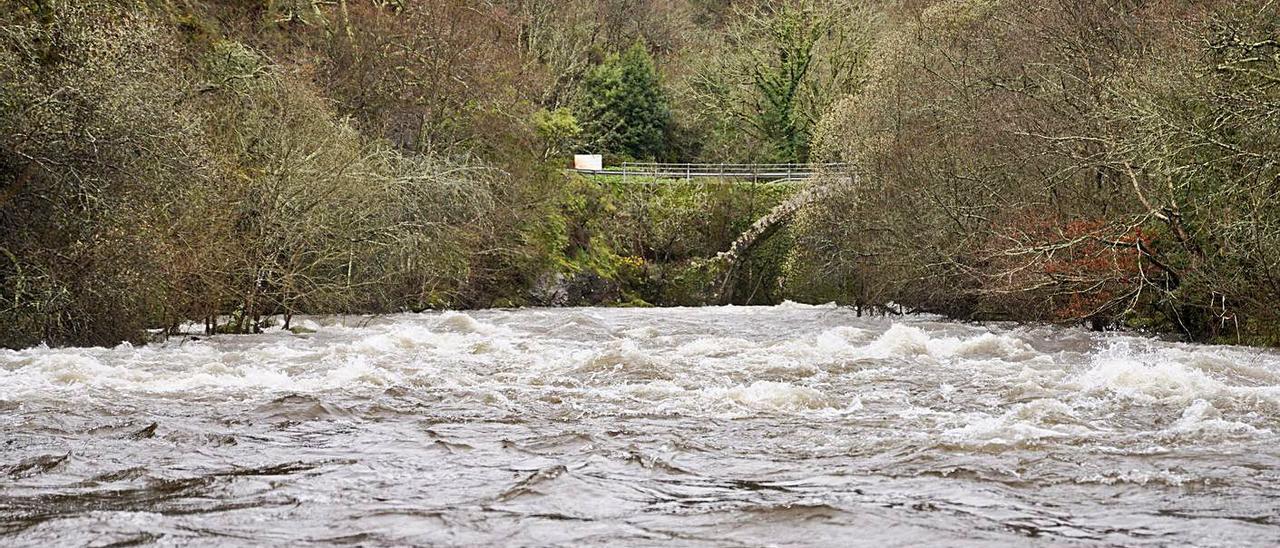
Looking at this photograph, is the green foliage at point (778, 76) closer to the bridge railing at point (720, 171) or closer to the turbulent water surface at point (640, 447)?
the bridge railing at point (720, 171)

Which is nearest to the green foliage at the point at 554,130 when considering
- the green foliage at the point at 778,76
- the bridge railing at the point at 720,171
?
the bridge railing at the point at 720,171

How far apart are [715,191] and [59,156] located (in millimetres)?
34593

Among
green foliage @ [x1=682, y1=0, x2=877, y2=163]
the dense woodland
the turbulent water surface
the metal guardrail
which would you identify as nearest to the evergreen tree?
green foliage @ [x1=682, y1=0, x2=877, y2=163]

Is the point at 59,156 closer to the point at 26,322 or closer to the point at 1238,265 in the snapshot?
the point at 26,322

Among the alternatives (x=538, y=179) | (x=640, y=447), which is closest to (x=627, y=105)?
(x=538, y=179)

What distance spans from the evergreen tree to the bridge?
10.2 ft

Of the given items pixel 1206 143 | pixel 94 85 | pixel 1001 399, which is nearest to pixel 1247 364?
pixel 1206 143

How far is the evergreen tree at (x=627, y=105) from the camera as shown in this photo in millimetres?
60281

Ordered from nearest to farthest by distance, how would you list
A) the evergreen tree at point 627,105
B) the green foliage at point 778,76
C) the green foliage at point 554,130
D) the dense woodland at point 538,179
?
the dense woodland at point 538,179 → the green foliage at point 554,130 → the green foliage at point 778,76 → the evergreen tree at point 627,105

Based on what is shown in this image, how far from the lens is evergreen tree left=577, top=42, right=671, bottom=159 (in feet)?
198

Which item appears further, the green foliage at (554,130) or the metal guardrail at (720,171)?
the metal guardrail at (720,171)

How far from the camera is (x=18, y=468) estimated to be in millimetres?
8930

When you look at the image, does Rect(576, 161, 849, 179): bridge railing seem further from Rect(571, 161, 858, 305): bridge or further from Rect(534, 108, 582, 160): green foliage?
Rect(534, 108, 582, 160): green foliage

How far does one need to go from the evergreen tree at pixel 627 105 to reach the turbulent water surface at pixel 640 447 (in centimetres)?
4250
